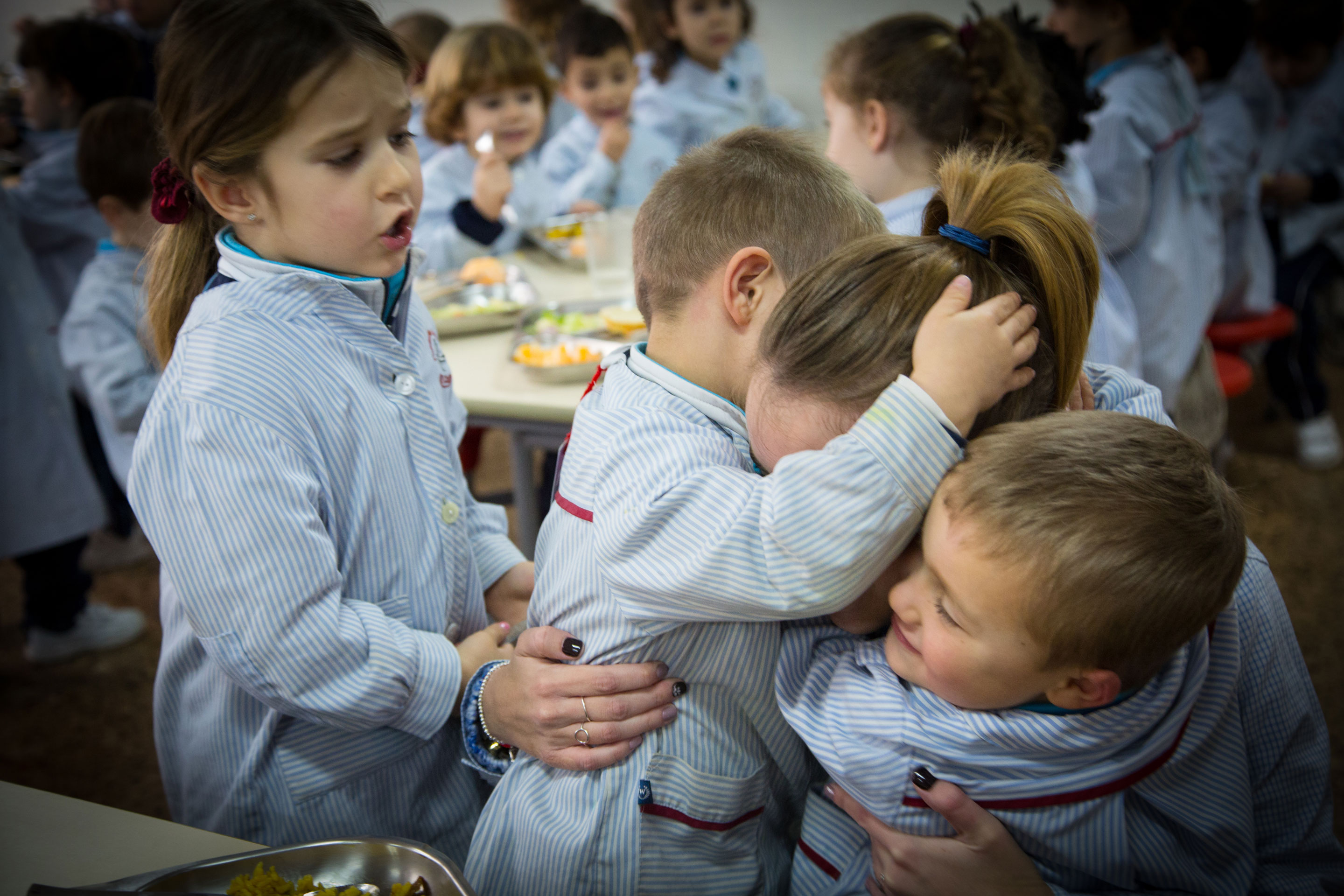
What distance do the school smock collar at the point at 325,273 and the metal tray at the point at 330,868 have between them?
568 millimetres

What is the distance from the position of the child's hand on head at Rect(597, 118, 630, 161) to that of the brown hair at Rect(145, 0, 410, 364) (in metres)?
2.31

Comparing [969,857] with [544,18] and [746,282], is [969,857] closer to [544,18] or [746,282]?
[746,282]

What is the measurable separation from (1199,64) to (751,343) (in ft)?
11.4

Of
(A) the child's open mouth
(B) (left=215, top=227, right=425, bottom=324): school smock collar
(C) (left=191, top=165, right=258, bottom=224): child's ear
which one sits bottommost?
(B) (left=215, top=227, right=425, bottom=324): school smock collar

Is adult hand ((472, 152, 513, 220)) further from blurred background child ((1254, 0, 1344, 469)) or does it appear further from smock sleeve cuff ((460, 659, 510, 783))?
blurred background child ((1254, 0, 1344, 469))

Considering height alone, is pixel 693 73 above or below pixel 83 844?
above

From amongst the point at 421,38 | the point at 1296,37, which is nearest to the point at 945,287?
the point at 421,38

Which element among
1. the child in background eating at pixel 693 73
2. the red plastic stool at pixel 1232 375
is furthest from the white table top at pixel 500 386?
the child in background eating at pixel 693 73

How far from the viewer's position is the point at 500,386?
5.83ft

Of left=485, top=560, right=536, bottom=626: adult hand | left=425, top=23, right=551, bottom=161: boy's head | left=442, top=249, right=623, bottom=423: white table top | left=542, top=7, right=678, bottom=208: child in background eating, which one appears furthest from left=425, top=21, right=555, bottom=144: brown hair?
left=485, top=560, right=536, bottom=626: adult hand

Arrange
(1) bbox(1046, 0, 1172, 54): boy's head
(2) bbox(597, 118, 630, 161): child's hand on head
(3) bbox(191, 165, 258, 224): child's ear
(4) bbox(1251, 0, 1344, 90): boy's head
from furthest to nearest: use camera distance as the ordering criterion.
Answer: (4) bbox(1251, 0, 1344, 90): boy's head
(2) bbox(597, 118, 630, 161): child's hand on head
(1) bbox(1046, 0, 1172, 54): boy's head
(3) bbox(191, 165, 258, 224): child's ear

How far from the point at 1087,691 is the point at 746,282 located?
46 cm

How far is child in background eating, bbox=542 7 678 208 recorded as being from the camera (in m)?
Result: 3.36

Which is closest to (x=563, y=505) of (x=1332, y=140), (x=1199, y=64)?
(x=1199, y=64)
